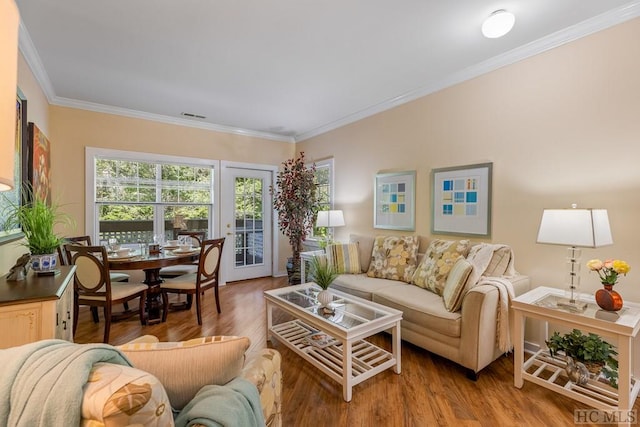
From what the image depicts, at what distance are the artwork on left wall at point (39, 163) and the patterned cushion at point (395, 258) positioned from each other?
3324 mm

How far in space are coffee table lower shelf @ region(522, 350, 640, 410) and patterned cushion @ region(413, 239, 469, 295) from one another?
84 cm

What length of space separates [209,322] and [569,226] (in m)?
3.32

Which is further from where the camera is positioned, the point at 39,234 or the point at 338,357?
the point at 338,357

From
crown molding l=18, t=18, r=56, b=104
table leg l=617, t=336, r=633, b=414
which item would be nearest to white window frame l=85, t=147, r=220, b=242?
crown molding l=18, t=18, r=56, b=104

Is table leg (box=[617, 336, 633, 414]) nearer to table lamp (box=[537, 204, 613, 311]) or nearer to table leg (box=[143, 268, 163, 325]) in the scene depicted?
table lamp (box=[537, 204, 613, 311])

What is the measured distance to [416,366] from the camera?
2.37 m

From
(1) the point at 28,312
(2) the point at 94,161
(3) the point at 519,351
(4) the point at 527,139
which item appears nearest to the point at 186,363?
(1) the point at 28,312

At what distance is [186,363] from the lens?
926 mm

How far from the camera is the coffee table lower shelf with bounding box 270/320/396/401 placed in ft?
6.81

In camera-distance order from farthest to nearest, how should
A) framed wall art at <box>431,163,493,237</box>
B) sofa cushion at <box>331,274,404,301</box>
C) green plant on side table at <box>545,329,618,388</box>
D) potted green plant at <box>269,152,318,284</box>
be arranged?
potted green plant at <box>269,152,318,284</box>, sofa cushion at <box>331,274,404,301</box>, framed wall art at <box>431,163,493,237</box>, green plant on side table at <box>545,329,618,388</box>

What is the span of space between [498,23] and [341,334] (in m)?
2.42

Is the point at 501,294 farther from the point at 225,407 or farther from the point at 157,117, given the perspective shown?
the point at 157,117

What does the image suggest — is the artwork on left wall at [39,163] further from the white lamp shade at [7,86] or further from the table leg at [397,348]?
the table leg at [397,348]

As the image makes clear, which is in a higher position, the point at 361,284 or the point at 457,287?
the point at 457,287
